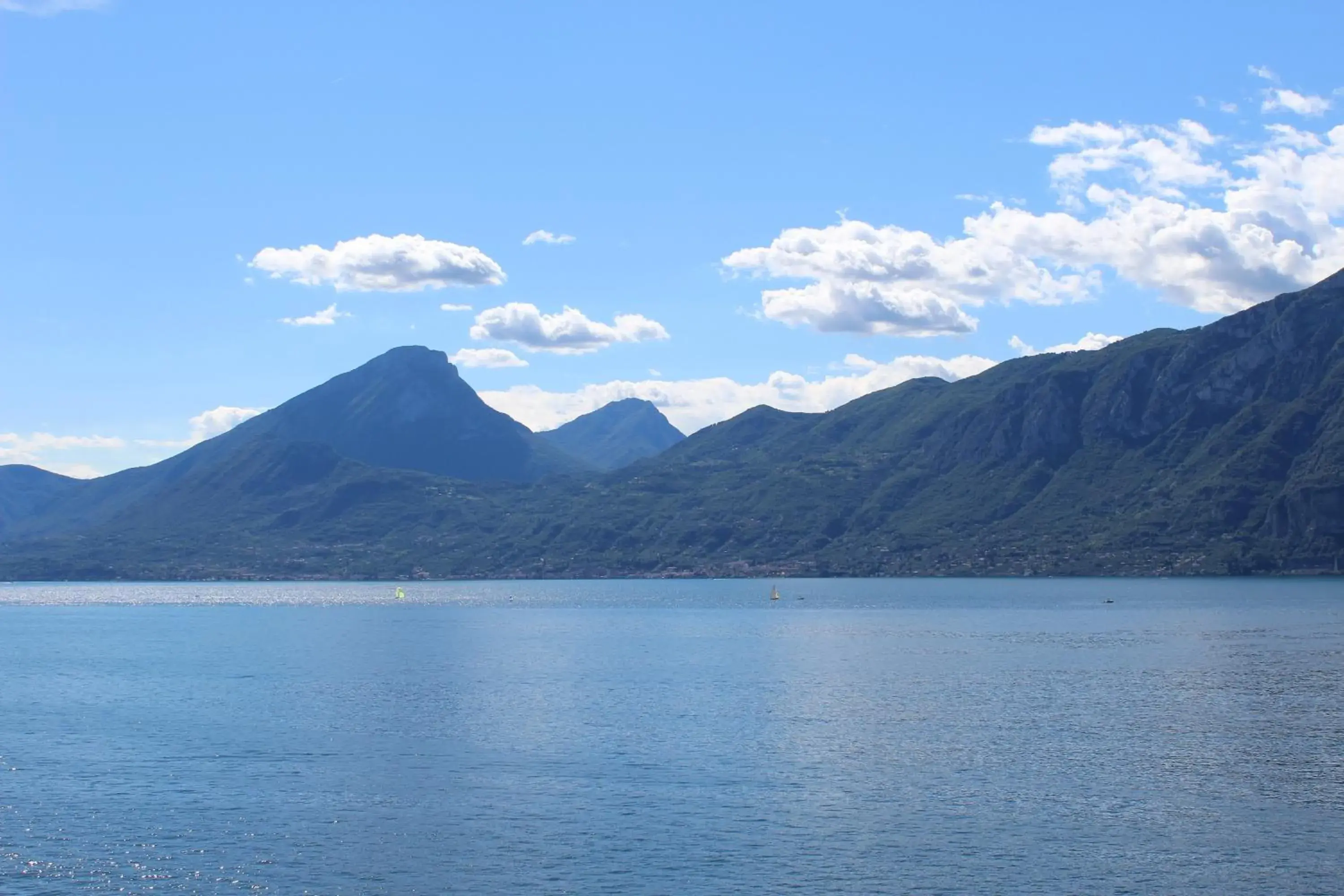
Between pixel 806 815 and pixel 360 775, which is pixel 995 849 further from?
pixel 360 775

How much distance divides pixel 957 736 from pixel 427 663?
95.3 meters

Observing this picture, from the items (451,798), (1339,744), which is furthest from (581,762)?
(1339,744)

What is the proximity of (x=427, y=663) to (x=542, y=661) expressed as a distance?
16.2 m

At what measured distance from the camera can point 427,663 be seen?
589 feet

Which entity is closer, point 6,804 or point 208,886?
point 208,886

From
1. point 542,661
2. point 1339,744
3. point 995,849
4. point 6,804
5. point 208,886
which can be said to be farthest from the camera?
point 542,661

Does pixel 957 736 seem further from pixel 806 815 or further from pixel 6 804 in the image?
pixel 6 804

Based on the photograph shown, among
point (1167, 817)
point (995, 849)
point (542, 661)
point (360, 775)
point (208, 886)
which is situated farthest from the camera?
point (542, 661)

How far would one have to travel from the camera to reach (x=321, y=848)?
68625 millimetres

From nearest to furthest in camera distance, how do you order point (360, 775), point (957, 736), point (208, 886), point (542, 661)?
point (208, 886) → point (360, 775) → point (957, 736) → point (542, 661)

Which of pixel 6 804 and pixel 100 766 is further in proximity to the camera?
pixel 100 766

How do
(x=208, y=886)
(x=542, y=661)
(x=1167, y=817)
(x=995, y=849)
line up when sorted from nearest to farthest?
1. (x=208, y=886)
2. (x=995, y=849)
3. (x=1167, y=817)
4. (x=542, y=661)

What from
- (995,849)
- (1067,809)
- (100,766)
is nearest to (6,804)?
(100,766)

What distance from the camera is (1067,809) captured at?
251 ft
